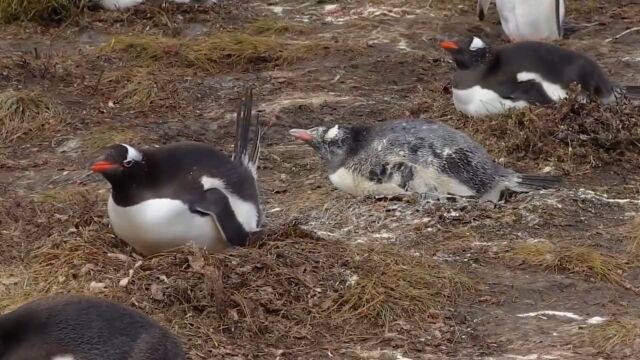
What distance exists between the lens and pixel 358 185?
5.74m

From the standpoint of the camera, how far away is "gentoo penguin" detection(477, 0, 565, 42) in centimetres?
898

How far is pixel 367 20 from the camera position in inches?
369

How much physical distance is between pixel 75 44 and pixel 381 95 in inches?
99.1

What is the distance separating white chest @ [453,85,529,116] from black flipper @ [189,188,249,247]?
2.46 metres

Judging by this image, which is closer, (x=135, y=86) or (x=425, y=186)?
(x=425, y=186)

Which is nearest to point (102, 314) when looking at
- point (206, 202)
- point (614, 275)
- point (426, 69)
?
point (206, 202)

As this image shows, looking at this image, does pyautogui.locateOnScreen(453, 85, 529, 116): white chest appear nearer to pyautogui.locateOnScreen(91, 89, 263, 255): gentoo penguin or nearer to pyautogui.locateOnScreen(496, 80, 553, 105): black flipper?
pyautogui.locateOnScreen(496, 80, 553, 105): black flipper

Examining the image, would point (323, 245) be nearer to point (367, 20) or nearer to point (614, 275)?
point (614, 275)

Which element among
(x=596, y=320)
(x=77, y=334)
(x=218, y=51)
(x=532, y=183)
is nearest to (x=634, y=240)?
(x=532, y=183)

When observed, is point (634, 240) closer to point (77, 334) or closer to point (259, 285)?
point (259, 285)

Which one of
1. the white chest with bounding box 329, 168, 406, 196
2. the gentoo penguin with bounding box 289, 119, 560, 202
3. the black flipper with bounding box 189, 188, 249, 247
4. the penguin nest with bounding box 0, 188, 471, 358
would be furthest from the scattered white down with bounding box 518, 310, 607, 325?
the white chest with bounding box 329, 168, 406, 196

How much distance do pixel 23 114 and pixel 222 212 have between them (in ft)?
9.61

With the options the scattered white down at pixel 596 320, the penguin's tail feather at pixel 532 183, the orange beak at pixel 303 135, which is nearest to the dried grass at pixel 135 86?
the orange beak at pixel 303 135

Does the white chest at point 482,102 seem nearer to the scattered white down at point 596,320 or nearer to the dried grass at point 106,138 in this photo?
the dried grass at point 106,138
